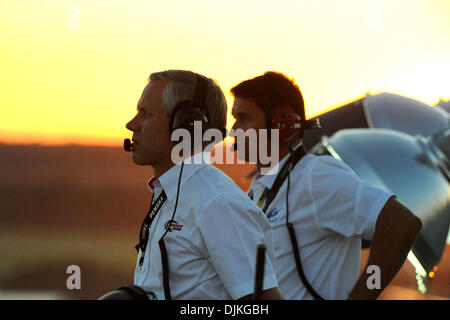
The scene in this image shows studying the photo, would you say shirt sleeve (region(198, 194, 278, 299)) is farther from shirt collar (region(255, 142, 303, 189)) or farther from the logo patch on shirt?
shirt collar (region(255, 142, 303, 189))

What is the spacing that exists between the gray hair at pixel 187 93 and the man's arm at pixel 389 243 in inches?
29.4

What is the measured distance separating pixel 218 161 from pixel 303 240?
0.47 metres

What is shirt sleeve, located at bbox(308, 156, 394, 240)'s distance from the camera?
2062 millimetres

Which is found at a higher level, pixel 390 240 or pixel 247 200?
pixel 247 200

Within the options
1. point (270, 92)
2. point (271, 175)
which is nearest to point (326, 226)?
point (271, 175)

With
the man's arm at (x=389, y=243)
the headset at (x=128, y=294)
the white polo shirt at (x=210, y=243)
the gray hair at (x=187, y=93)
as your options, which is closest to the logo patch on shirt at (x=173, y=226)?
the white polo shirt at (x=210, y=243)

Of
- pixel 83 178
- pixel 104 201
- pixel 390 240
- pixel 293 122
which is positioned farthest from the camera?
pixel 104 201

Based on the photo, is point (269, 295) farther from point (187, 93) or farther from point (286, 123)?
point (286, 123)

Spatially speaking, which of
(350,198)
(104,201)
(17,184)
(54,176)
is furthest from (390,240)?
(17,184)

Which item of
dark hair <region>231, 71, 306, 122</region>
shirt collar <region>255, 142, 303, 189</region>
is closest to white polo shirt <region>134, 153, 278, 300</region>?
shirt collar <region>255, 142, 303, 189</region>

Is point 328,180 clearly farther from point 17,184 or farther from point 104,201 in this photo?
point 17,184

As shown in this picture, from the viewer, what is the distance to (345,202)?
2.09 metres

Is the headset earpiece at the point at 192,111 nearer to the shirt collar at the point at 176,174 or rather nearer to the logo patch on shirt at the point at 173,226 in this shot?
the shirt collar at the point at 176,174
